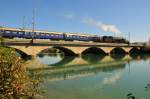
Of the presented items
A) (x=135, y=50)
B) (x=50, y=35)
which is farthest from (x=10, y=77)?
(x=135, y=50)

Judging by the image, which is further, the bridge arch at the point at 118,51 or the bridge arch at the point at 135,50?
the bridge arch at the point at 135,50

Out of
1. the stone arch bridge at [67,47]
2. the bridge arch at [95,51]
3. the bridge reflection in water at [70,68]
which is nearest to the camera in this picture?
the bridge reflection in water at [70,68]

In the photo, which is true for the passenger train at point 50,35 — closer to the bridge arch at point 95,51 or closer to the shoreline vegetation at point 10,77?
the bridge arch at point 95,51

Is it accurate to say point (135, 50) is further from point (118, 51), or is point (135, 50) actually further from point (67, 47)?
point (67, 47)

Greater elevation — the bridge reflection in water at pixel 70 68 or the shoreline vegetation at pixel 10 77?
the shoreline vegetation at pixel 10 77

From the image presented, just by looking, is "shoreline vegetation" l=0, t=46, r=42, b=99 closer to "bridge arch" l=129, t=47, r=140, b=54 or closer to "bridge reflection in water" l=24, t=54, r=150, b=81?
Result: "bridge reflection in water" l=24, t=54, r=150, b=81

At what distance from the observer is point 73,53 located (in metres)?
63.3

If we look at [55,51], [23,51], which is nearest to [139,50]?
[55,51]

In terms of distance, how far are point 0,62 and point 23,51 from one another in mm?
41466

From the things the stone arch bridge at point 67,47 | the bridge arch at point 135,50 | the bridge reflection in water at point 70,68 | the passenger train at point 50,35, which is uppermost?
the passenger train at point 50,35

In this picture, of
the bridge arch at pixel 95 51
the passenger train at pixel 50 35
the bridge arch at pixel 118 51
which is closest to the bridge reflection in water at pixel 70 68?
the passenger train at pixel 50 35

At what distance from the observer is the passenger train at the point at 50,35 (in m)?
48.5

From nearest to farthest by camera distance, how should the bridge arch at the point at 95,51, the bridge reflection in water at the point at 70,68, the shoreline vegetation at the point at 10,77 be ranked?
the shoreline vegetation at the point at 10,77
the bridge reflection in water at the point at 70,68
the bridge arch at the point at 95,51

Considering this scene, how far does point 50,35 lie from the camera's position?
191 feet
